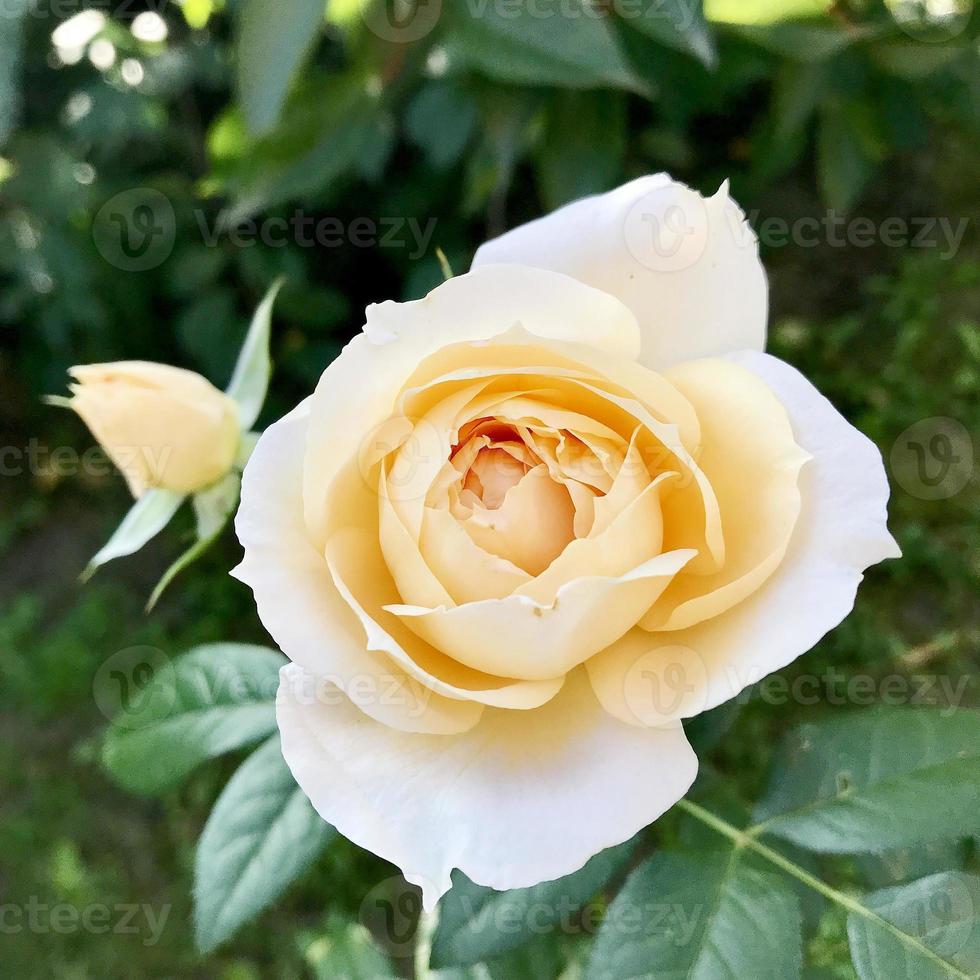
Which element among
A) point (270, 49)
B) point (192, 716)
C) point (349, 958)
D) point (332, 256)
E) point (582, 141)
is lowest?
point (349, 958)

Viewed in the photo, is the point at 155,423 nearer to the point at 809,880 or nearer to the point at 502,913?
the point at 502,913

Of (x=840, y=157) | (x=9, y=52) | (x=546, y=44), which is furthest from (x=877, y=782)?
(x=840, y=157)

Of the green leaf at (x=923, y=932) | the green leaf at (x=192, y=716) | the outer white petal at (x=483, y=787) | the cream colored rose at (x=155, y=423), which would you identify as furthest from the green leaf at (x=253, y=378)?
the green leaf at (x=923, y=932)

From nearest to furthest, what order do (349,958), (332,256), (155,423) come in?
1. (155,423)
2. (349,958)
3. (332,256)

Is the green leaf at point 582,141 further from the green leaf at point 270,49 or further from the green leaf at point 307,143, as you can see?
the green leaf at point 270,49

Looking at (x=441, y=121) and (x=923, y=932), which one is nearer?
(x=923, y=932)

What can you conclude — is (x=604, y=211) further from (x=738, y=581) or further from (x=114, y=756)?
(x=114, y=756)

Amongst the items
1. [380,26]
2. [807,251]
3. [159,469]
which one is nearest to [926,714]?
[159,469]
